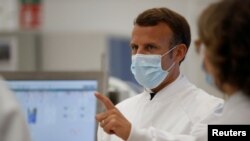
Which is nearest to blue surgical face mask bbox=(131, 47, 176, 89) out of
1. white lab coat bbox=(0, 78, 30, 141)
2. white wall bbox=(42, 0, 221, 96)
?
white lab coat bbox=(0, 78, 30, 141)

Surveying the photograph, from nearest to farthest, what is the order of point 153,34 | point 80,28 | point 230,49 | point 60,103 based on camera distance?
point 230,49
point 153,34
point 60,103
point 80,28

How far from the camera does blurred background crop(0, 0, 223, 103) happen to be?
365 cm

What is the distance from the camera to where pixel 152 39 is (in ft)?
4.34

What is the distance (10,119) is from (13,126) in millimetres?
12

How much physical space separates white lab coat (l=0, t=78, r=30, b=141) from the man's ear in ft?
2.68

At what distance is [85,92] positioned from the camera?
1510 millimetres

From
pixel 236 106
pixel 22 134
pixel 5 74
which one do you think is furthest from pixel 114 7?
pixel 22 134

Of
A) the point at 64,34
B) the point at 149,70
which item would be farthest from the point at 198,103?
the point at 64,34

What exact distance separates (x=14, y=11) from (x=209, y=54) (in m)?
3.41

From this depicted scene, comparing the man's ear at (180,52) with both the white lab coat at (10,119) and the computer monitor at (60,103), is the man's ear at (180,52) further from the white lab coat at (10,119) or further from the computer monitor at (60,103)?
the white lab coat at (10,119)

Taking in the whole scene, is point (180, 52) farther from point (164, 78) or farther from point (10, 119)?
point (10, 119)

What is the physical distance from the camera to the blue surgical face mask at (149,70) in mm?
1356

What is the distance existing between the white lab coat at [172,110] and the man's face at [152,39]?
12 centimetres

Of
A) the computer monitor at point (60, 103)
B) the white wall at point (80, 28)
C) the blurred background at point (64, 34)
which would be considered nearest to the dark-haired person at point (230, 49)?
the computer monitor at point (60, 103)
